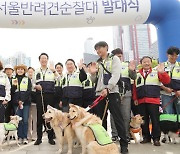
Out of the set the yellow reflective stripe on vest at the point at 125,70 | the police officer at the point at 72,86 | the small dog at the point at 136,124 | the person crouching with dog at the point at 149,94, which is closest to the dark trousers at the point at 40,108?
the police officer at the point at 72,86

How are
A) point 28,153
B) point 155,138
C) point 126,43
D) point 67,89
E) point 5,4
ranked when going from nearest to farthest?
1. point 28,153
2. point 155,138
3. point 67,89
4. point 5,4
5. point 126,43

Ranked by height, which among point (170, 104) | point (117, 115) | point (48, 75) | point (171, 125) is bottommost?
point (171, 125)

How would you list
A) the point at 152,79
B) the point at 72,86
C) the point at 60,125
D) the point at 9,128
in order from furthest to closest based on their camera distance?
the point at 72,86, the point at 152,79, the point at 9,128, the point at 60,125

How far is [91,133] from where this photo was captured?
3.65m

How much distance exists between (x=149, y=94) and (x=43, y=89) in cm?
214

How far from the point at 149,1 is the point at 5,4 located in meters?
3.75

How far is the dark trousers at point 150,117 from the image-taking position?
4566 millimetres

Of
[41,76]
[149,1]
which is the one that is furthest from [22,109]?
[149,1]

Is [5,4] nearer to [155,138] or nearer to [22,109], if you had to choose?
[22,109]

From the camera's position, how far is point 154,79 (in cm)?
465

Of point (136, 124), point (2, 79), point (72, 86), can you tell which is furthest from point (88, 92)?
point (2, 79)

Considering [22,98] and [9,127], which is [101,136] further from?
[22,98]

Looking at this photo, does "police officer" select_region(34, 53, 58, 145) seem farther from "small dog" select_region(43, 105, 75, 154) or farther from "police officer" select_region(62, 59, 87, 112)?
"small dog" select_region(43, 105, 75, 154)

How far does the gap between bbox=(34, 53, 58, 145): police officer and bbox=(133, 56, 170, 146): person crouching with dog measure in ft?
5.80
